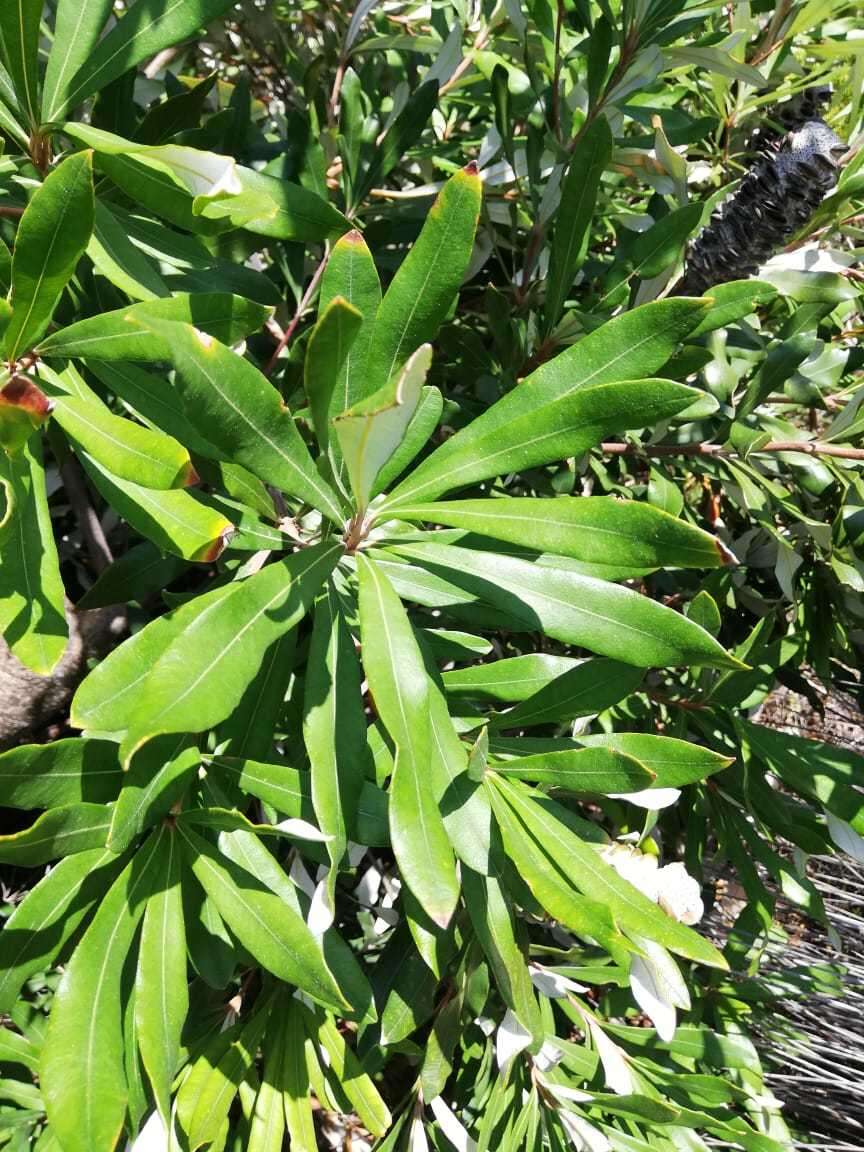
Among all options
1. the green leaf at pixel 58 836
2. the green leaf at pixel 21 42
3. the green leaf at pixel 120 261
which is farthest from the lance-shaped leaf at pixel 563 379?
the green leaf at pixel 21 42

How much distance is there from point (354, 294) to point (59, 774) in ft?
1.83

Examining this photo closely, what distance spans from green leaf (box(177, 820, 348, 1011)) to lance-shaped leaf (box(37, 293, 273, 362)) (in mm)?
472

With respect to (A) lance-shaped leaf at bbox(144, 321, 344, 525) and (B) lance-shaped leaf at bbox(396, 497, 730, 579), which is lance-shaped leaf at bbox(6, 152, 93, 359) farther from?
(B) lance-shaped leaf at bbox(396, 497, 730, 579)

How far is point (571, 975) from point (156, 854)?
33.1 inches

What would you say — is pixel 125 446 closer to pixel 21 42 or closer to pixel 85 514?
pixel 21 42

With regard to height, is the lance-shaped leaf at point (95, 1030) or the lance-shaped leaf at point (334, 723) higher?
the lance-shaped leaf at point (334, 723)

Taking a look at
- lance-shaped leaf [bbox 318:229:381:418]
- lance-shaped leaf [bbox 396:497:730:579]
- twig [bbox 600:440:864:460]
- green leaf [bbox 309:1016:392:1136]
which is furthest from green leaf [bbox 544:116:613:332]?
green leaf [bbox 309:1016:392:1136]

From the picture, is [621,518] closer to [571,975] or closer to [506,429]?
[506,429]

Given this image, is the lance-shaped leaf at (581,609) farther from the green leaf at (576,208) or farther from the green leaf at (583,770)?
the green leaf at (576,208)

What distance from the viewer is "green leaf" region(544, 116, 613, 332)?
3.49 ft

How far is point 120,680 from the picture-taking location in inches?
30.6

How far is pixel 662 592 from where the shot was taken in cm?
179

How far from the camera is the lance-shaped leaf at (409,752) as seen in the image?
0.72 meters

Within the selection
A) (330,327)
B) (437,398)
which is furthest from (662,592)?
(330,327)
